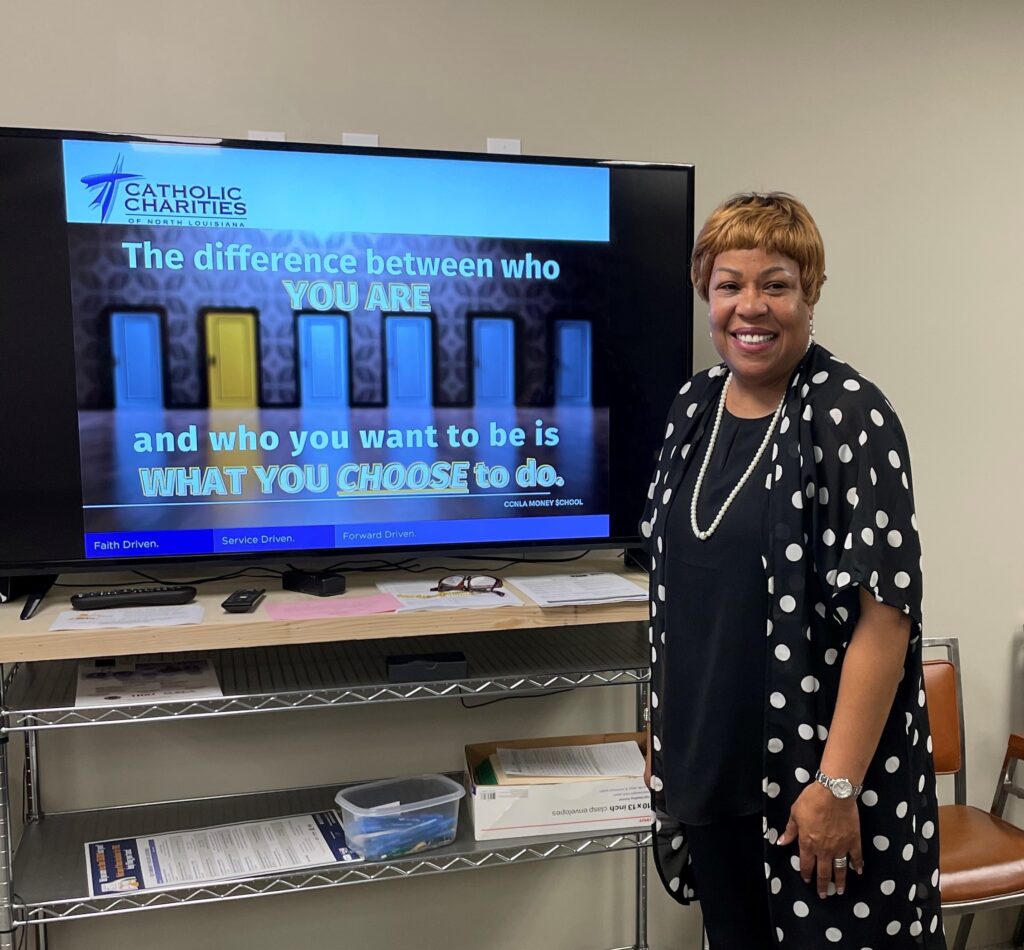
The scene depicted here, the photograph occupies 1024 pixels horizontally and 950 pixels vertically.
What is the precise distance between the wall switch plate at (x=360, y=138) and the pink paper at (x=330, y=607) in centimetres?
94

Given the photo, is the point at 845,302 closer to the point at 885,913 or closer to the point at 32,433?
the point at 885,913

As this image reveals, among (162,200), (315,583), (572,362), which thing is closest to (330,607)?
(315,583)

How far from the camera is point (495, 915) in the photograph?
7.30 feet

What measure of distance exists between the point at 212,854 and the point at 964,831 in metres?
1.59

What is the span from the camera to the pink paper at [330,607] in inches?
65.8

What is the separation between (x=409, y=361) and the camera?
72.9 inches

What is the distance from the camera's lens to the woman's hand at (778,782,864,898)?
1.31 metres

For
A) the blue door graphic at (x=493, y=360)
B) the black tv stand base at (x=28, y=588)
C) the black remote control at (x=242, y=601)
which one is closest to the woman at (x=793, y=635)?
the blue door graphic at (x=493, y=360)

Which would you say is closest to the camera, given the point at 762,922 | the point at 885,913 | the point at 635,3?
the point at 885,913

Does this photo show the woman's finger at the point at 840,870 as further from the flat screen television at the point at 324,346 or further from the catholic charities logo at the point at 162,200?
the catholic charities logo at the point at 162,200

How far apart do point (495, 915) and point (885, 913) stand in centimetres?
112

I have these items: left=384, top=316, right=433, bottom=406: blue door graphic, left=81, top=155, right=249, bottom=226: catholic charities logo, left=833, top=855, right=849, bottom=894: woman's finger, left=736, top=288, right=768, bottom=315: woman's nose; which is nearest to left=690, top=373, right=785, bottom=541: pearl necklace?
left=736, top=288, right=768, bottom=315: woman's nose

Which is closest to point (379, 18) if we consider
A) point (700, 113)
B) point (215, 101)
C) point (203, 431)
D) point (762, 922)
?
point (215, 101)

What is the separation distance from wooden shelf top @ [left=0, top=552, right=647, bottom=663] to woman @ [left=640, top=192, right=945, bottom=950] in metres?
0.32
